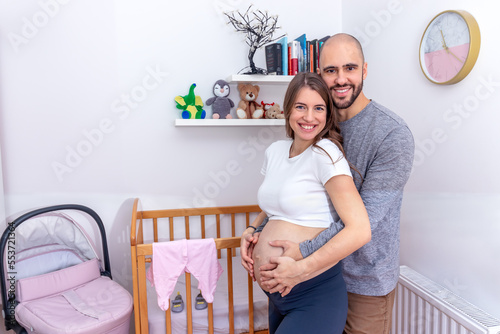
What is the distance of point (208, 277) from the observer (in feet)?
5.49

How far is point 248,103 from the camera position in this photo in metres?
2.38

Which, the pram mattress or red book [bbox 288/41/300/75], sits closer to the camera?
the pram mattress

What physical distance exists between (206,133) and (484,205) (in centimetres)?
153

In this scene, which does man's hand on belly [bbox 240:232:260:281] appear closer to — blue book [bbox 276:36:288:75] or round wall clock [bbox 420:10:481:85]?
round wall clock [bbox 420:10:481:85]

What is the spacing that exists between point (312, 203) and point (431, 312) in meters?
0.86

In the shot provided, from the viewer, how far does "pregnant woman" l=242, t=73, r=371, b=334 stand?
42.0 inches

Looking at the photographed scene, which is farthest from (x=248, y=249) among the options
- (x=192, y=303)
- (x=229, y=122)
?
(x=229, y=122)

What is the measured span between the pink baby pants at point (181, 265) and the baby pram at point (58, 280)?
0.89 feet

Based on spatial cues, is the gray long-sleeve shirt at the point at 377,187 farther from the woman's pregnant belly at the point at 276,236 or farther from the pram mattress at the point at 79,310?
the pram mattress at the point at 79,310

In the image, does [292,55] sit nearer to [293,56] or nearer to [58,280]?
[293,56]

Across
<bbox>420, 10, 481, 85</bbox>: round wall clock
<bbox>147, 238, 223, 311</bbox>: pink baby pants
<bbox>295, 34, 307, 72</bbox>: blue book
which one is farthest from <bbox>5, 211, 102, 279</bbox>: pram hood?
<bbox>420, 10, 481, 85</bbox>: round wall clock

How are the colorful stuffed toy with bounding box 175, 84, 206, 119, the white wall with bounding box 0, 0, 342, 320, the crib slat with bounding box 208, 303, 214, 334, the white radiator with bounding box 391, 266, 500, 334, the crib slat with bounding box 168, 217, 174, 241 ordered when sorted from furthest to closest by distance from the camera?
the crib slat with bounding box 168, 217, 174, 241
the colorful stuffed toy with bounding box 175, 84, 206, 119
the white wall with bounding box 0, 0, 342, 320
the crib slat with bounding box 208, 303, 214, 334
the white radiator with bounding box 391, 266, 500, 334

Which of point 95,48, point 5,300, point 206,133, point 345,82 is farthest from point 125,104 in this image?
point 345,82

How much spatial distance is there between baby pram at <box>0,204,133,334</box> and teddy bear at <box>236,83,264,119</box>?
40.3 inches
